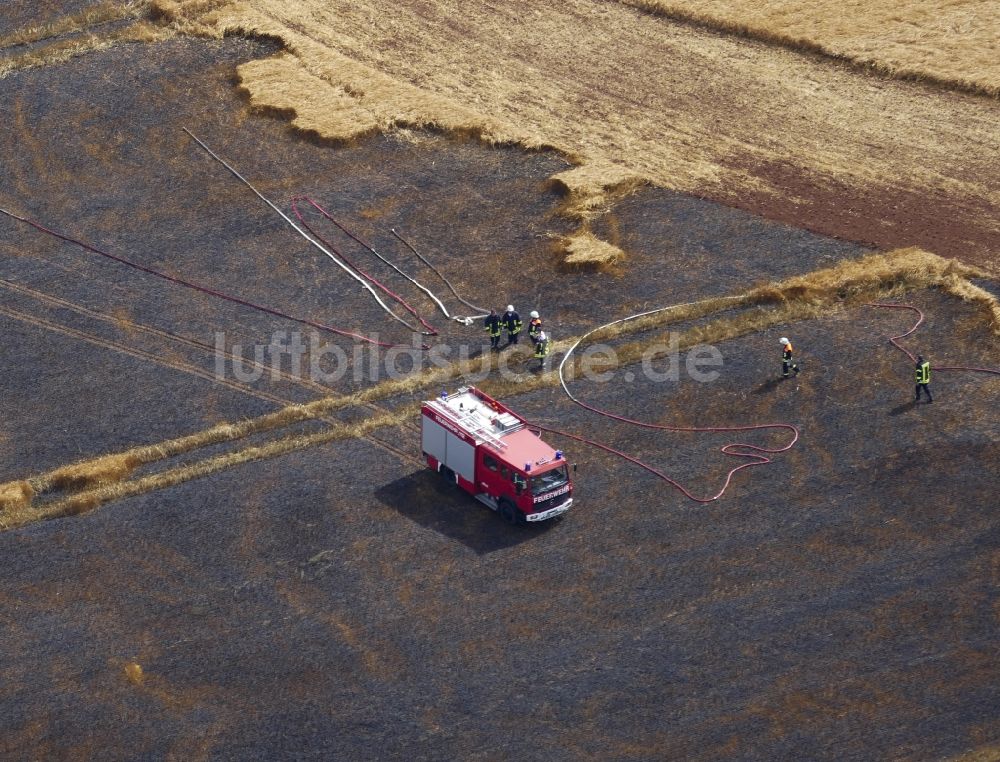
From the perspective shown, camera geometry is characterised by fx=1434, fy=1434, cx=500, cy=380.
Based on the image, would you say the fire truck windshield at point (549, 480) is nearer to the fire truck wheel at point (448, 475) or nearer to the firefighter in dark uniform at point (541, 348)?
the fire truck wheel at point (448, 475)

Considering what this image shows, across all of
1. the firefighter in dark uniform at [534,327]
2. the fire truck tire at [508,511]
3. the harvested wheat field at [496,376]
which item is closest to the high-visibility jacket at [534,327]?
the firefighter in dark uniform at [534,327]

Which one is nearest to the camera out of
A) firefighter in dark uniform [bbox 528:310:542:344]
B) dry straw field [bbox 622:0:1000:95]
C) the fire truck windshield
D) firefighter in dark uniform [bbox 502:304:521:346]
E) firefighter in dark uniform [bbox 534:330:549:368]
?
the fire truck windshield

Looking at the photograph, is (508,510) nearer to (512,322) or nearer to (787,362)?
(512,322)

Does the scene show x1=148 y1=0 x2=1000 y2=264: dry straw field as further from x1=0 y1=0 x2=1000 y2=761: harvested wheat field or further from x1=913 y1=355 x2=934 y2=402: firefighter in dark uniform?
x1=913 y1=355 x2=934 y2=402: firefighter in dark uniform

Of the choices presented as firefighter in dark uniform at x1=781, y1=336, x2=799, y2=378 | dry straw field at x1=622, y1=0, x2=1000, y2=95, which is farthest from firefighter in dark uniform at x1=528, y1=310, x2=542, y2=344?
dry straw field at x1=622, y1=0, x2=1000, y2=95

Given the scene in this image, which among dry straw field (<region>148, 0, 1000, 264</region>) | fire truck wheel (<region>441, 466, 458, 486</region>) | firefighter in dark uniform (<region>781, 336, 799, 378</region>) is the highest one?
dry straw field (<region>148, 0, 1000, 264</region>)

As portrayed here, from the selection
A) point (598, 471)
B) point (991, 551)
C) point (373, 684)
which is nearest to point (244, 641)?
point (373, 684)
